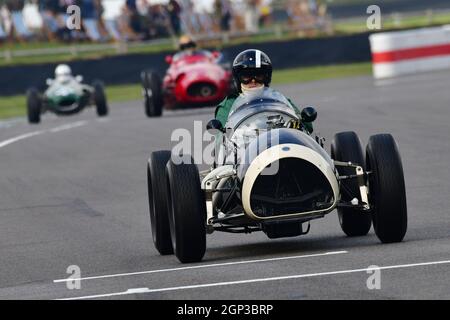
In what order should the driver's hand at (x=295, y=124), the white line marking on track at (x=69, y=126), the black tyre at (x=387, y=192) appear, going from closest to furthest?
the black tyre at (x=387, y=192) → the driver's hand at (x=295, y=124) → the white line marking on track at (x=69, y=126)

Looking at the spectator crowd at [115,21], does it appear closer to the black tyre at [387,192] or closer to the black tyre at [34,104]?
the black tyre at [34,104]

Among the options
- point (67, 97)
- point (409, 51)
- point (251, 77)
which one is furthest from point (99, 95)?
point (251, 77)

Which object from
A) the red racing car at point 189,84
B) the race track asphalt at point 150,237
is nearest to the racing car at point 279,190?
the race track asphalt at point 150,237

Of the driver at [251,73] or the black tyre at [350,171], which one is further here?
the driver at [251,73]

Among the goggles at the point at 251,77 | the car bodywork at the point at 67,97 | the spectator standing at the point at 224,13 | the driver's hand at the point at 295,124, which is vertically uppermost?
the goggles at the point at 251,77

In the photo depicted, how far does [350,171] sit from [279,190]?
105 centimetres

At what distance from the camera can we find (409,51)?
37312 mm

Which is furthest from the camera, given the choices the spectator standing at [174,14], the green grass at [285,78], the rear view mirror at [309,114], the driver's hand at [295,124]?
the spectator standing at [174,14]

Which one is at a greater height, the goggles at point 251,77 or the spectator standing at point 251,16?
the goggles at point 251,77

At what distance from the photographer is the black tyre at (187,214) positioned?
1022 cm

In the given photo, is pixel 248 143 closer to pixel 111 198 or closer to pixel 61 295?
pixel 61 295

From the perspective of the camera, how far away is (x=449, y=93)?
28.3 meters

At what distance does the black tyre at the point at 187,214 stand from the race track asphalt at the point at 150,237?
5.3 inches
